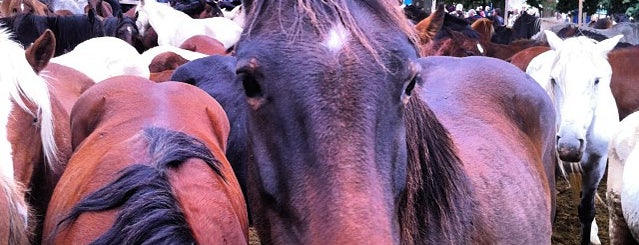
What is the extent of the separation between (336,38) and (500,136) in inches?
63.4

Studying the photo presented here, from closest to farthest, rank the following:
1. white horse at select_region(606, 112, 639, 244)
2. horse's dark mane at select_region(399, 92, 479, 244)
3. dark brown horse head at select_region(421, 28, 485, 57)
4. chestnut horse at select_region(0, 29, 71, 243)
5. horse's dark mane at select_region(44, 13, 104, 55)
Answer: horse's dark mane at select_region(399, 92, 479, 244) → chestnut horse at select_region(0, 29, 71, 243) → white horse at select_region(606, 112, 639, 244) → dark brown horse head at select_region(421, 28, 485, 57) → horse's dark mane at select_region(44, 13, 104, 55)

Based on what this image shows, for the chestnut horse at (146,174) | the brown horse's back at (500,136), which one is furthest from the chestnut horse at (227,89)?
the brown horse's back at (500,136)

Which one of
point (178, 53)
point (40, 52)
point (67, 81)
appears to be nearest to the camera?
point (40, 52)

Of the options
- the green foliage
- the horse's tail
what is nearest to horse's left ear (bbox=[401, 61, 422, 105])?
the horse's tail

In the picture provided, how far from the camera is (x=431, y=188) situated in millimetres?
1902

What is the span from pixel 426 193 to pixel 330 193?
0.56m

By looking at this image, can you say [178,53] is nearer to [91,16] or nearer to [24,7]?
[91,16]

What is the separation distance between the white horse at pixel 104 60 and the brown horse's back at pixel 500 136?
2.93 metres

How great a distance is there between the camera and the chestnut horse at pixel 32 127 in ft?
9.12

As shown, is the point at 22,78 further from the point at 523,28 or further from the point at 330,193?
the point at 523,28

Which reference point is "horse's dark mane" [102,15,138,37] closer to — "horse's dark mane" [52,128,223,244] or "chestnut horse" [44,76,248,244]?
"chestnut horse" [44,76,248,244]

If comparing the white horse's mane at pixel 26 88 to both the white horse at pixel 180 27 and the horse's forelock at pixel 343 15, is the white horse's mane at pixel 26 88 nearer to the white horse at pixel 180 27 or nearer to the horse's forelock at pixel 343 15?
the horse's forelock at pixel 343 15

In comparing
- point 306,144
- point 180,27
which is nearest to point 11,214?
point 306,144

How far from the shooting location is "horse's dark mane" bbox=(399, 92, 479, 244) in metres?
1.82
